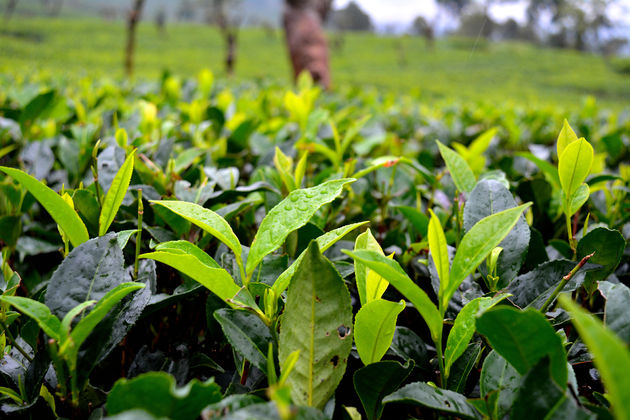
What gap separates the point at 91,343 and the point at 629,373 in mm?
596

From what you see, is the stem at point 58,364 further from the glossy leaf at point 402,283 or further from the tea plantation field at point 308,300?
the glossy leaf at point 402,283

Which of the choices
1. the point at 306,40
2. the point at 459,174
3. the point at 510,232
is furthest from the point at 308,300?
the point at 306,40

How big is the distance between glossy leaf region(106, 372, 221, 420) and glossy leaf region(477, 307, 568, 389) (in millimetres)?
317

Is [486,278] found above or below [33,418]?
above

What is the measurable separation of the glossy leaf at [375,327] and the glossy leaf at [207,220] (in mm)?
204

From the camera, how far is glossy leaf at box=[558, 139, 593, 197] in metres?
0.76

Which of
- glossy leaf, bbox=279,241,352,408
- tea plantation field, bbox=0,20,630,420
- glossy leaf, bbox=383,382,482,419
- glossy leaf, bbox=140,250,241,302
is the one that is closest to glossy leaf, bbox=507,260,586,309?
tea plantation field, bbox=0,20,630,420

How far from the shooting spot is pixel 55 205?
0.70 metres

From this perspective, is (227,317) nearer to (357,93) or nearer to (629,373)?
(629,373)

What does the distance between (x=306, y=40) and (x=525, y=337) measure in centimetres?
690

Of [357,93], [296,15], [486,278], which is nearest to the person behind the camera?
[486,278]

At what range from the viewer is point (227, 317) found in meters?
0.65

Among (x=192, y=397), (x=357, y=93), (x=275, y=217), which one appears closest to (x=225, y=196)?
(x=275, y=217)

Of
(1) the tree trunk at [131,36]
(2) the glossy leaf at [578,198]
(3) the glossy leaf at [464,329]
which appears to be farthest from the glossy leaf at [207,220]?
(1) the tree trunk at [131,36]
